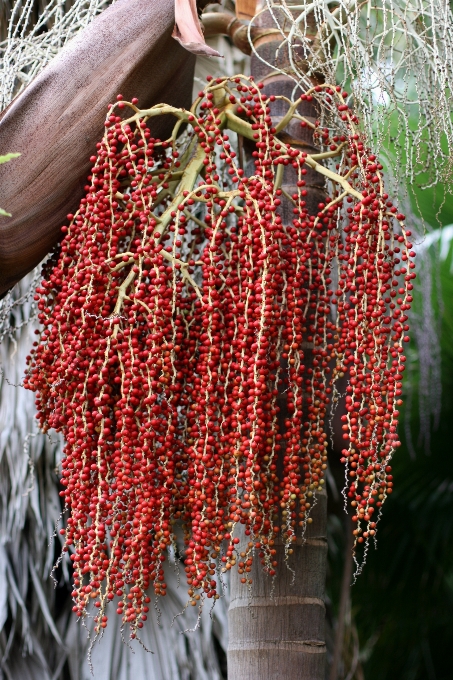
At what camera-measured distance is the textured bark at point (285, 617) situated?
1577mm

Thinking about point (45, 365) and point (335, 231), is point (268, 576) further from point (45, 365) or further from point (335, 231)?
point (335, 231)

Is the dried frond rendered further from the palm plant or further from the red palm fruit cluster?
the red palm fruit cluster

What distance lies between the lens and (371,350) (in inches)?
56.9

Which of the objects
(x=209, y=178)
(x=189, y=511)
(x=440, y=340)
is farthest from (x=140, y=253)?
(x=440, y=340)

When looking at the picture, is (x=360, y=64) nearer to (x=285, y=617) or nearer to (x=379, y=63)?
(x=379, y=63)

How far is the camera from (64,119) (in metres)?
1.68

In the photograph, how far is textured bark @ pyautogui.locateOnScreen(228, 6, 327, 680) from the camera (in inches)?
62.1

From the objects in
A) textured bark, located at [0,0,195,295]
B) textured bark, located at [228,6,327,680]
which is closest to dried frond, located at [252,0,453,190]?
textured bark, located at [0,0,195,295]

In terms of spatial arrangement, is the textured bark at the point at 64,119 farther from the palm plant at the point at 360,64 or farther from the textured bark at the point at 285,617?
the textured bark at the point at 285,617

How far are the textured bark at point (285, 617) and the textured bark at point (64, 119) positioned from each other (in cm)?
59

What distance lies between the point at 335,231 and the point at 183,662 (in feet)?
4.98

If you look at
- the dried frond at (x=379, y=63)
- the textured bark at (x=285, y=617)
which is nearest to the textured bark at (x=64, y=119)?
the dried frond at (x=379, y=63)

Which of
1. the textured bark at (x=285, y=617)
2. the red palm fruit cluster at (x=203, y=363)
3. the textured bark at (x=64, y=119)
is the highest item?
the textured bark at (x=64, y=119)

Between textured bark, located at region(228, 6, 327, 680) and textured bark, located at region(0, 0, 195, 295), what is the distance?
1.95ft
